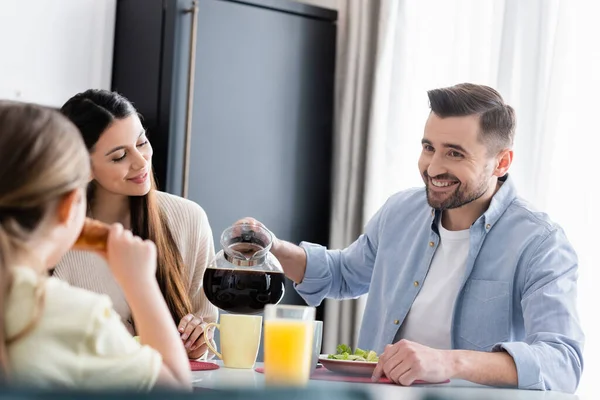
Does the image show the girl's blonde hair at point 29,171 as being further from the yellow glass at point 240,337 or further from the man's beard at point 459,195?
the man's beard at point 459,195

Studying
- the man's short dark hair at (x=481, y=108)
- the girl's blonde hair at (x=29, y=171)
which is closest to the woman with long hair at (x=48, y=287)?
the girl's blonde hair at (x=29, y=171)

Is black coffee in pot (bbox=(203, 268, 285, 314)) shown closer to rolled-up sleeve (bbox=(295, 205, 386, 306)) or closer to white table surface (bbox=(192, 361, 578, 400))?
white table surface (bbox=(192, 361, 578, 400))

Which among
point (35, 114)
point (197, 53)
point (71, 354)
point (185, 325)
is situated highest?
point (197, 53)

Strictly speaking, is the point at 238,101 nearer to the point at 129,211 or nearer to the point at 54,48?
the point at 54,48

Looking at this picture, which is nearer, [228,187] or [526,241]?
[526,241]

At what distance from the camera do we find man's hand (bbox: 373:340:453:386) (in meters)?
1.53

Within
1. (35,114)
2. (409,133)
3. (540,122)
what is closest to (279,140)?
(409,133)

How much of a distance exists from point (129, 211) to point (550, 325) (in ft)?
3.52

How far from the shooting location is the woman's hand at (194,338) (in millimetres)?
1799

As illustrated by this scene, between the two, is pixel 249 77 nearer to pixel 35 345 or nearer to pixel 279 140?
pixel 279 140

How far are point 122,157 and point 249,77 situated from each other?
1.20m

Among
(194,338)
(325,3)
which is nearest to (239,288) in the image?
(194,338)

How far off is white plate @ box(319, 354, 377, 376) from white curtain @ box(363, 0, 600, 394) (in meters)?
1.05

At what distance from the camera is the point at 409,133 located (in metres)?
3.22
